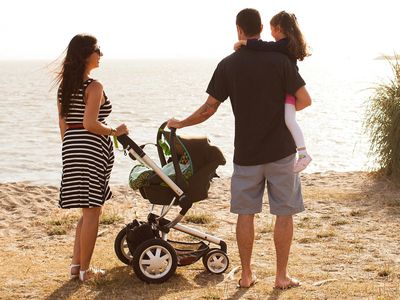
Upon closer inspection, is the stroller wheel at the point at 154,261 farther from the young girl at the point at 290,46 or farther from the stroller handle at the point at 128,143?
the young girl at the point at 290,46

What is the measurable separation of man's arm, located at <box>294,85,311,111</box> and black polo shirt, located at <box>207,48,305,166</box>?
0.03 metres

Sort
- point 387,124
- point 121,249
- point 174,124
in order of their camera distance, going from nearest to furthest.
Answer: point 174,124 → point 121,249 → point 387,124

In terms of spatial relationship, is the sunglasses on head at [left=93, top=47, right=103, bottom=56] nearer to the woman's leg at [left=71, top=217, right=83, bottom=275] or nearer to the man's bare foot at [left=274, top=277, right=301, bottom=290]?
the woman's leg at [left=71, top=217, right=83, bottom=275]

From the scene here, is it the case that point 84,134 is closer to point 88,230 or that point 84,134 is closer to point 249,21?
point 88,230

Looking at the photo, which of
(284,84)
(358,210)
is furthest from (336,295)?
(358,210)

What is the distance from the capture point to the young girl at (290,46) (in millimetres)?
5672

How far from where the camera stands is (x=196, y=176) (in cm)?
627

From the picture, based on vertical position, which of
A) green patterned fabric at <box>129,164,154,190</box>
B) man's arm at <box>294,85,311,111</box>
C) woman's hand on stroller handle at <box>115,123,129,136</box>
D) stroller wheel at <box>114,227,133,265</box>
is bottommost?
stroller wheel at <box>114,227,133,265</box>

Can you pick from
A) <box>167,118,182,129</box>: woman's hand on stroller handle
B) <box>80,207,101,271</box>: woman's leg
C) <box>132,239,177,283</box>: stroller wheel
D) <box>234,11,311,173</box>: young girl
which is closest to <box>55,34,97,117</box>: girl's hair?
<box>167,118,182,129</box>: woman's hand on stroller handle

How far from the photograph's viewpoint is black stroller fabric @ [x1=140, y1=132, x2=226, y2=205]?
624cm

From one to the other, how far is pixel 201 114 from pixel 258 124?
495mm

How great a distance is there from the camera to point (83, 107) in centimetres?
595

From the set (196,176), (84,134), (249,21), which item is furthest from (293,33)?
(84,134)

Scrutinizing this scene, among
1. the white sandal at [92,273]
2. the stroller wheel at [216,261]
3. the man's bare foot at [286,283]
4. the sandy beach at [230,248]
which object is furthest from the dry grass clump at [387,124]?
the white sandal at [92,273]
